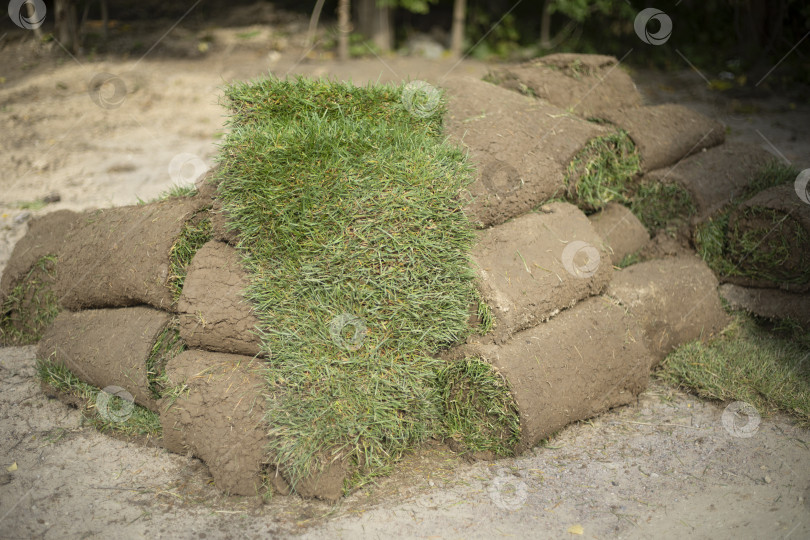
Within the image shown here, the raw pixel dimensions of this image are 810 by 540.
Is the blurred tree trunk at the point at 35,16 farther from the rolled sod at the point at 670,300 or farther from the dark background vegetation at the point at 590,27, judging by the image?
the rolled sod at the point at 670,300

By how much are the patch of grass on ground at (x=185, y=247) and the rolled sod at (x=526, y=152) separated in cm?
136

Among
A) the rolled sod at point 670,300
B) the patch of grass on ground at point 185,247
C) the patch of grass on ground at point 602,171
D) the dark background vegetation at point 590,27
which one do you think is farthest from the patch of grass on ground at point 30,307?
the dark background vegetation at point 590,27

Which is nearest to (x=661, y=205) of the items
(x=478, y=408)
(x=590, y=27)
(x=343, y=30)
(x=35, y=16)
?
(x=478, y=408)

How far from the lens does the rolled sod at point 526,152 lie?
364 centimetres

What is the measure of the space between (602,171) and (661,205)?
0.52 metres

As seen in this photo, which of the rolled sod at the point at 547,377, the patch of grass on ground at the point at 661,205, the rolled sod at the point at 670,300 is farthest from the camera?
the patch of grass on ground at the point at 661,205

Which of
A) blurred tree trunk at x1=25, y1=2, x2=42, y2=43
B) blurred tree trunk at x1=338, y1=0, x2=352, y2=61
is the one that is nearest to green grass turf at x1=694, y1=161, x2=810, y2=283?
blurred tree trunk at x1=338, y1=0, x2=352, y2=61

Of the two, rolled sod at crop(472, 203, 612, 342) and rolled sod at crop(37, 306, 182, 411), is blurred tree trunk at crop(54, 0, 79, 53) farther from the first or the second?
rolled sod at crop(472, 203, 612, 342)

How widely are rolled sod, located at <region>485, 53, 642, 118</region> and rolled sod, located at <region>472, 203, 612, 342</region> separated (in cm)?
106

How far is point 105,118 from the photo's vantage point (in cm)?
723

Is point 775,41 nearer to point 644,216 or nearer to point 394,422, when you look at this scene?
point 644,216

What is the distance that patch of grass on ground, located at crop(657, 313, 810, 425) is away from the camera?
3668 mm

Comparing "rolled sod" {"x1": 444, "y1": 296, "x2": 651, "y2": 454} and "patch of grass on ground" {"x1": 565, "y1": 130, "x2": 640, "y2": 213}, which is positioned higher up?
"patch of grass on ground" {"x1": 565, "y1": 130, "x2": 640, "y2": 213}

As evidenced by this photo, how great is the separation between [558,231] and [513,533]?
5.02 feet
